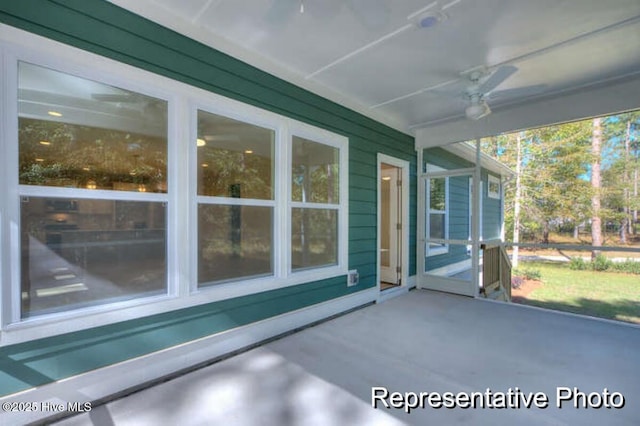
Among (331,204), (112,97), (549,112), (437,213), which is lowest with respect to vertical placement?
(437,213)

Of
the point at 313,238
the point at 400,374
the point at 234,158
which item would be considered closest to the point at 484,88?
the point at 313,238

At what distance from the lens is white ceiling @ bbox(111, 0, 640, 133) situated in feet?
7.34

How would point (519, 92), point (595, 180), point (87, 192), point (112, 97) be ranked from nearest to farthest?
point (87, 192) < point (112, 97) < point (519, 92) < point (595, 180)

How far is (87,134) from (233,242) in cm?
143

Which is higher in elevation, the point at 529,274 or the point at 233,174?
the point at 233,174

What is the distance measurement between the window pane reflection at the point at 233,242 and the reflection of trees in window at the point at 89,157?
0.52 meters

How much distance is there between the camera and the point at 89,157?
6.85 ft

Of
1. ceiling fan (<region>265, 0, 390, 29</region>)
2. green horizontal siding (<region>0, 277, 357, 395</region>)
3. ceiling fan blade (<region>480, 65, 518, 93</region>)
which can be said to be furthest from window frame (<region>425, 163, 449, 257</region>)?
ceiling fan (<region>265, 0, 390, 29</region>)

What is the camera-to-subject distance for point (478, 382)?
90.4 inches

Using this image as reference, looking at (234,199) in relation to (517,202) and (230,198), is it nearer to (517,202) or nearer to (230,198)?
(230,198)

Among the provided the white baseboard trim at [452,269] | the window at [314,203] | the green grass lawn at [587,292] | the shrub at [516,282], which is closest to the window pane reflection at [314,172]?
the window at [314,203]

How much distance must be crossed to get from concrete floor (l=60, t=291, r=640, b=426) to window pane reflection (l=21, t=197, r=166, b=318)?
77 centimetres

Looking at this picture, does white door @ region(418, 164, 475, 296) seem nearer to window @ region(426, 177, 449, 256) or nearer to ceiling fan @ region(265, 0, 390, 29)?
window @ region(426, 177, 449, 256)

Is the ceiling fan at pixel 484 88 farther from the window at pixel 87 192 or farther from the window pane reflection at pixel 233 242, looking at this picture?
the window at pixel 87 192
